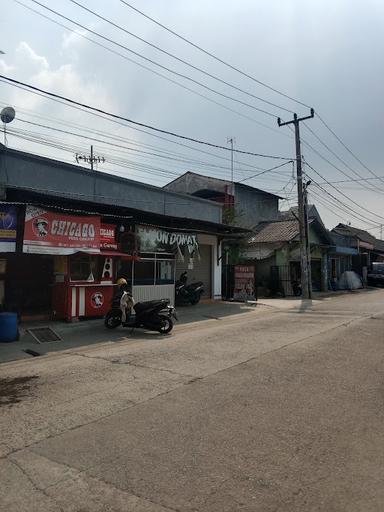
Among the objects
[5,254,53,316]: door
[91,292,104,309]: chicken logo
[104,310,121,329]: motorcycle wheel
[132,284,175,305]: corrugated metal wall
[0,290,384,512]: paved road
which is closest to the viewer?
[0,290,384,512]: paved road

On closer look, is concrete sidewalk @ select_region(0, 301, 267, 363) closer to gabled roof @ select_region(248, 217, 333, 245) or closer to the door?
the door

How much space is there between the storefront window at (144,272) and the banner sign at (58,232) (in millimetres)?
3434

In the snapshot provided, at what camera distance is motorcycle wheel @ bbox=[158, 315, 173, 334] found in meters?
14.0

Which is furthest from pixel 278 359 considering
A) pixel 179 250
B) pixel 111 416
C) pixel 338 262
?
pixel 338 262

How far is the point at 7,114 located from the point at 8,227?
16.1 ft

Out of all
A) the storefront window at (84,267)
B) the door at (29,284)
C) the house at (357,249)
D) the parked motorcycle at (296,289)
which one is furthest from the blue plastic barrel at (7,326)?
the house at (357,249)

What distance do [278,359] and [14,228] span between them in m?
7.92

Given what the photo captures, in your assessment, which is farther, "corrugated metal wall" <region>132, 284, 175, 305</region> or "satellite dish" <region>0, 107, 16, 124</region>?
"corrugated metal wall" <region>132, 284, 175, 305</region>

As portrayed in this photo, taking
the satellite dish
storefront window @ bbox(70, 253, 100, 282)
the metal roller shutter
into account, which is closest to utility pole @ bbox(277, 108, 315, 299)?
A: the metal roller shutter

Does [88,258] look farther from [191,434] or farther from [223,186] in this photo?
[223,186]

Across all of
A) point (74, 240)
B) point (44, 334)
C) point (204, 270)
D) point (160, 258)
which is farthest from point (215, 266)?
point (44, 334)

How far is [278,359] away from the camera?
9.69 m

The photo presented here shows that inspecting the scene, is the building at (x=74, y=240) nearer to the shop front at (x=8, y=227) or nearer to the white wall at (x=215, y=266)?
the shop front at (x=8, y=227)

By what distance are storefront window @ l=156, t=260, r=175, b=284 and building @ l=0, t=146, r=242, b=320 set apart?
1.6 inches
